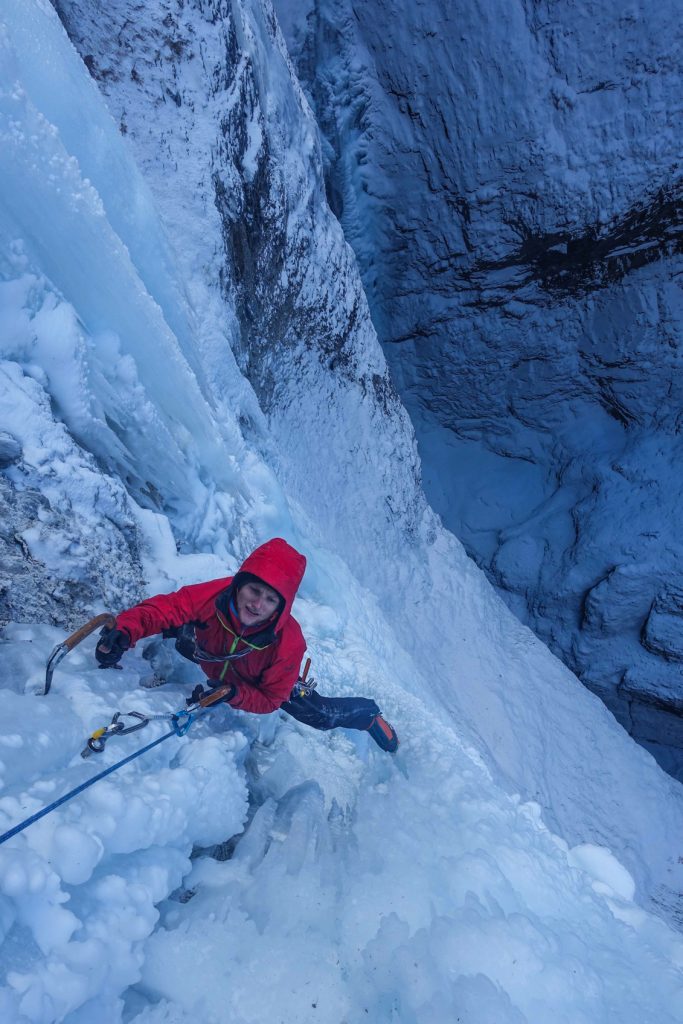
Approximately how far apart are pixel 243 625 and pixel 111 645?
1.29ft

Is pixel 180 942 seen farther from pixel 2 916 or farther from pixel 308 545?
pixel 308 545

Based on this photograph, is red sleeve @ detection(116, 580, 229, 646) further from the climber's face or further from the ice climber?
the climber's face

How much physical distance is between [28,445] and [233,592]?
697 mm

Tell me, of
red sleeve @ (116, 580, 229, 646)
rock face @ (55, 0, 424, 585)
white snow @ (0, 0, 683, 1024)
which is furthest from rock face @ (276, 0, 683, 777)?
red sleeve @ (116, 580, 229, 646)

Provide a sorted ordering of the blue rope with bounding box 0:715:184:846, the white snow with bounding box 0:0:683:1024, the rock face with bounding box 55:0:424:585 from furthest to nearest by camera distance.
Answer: the rock face with bounding box 55:0:424:585 → the white snow with bounding box 0:0:683:1024 → the blue rope with bounding box 0:715:184:846

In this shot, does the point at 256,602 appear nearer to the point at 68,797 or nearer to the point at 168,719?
the point at 168,719

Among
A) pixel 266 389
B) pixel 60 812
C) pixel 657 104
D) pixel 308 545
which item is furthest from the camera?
pixel 657 104

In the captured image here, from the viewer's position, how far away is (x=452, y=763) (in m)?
2.51

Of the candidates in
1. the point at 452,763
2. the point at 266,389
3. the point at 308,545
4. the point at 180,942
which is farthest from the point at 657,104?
the point at 180,942

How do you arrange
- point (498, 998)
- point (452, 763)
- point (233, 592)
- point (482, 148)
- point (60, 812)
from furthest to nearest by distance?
point (482, 148) < point (452, 763) < point (233, 592) < point (498, 998) < point (60, 812)

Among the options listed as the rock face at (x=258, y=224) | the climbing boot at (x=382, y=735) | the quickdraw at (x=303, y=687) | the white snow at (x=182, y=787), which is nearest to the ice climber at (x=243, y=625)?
the white snow at (x=182, y=787)

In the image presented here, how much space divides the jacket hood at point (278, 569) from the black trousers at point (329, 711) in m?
0.54

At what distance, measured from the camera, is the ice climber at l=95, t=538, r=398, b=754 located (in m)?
1.56

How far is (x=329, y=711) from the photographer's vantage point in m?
2.14
